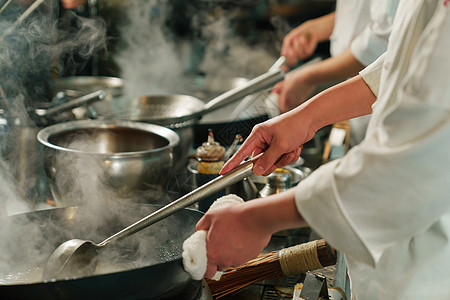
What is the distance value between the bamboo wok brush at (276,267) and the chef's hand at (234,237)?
367mm

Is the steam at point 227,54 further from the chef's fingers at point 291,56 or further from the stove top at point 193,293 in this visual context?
the stove top at point 193,293

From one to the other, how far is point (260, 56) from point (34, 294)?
145 inches

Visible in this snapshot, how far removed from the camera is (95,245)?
4.00 ft

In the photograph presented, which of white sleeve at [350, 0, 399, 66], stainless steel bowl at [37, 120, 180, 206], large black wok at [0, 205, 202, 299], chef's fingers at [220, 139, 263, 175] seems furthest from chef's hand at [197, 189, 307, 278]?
white sleeve at [350, 0, 399, 66]

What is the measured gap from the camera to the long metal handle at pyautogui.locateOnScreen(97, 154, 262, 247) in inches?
44.8

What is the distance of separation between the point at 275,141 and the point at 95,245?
0.52 meters

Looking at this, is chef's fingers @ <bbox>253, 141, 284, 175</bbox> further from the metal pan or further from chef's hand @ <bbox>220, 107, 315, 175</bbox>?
the metal pan

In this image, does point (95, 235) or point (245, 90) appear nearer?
point (95, 235)

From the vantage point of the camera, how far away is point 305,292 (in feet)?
3.92

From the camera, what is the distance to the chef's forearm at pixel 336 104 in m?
1.33

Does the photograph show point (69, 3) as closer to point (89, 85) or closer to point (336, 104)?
point (89, 85)

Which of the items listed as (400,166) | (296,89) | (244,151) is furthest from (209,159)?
(296,89)

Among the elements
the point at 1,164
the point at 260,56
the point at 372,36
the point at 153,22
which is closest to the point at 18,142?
the point at 1,164

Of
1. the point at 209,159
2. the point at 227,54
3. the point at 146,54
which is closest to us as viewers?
the point at 209,159
